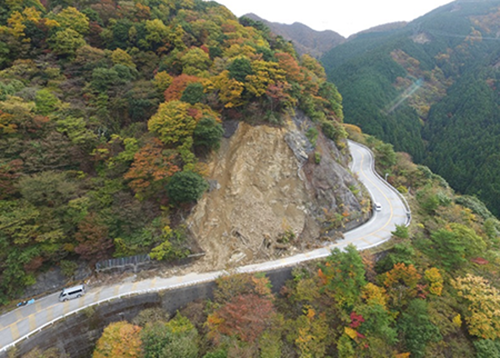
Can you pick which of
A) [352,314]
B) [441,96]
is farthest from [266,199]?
[441,96]

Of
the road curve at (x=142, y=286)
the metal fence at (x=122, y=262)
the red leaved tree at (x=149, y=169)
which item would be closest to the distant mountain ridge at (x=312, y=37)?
the road curve at (x=142, y=286)

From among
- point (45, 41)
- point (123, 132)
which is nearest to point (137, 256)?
point (123, 132)

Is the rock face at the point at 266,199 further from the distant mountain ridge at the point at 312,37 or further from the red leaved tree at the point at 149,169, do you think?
the distant mountain ridge at the point at 312,37

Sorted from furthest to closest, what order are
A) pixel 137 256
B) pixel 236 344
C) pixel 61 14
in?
pixel 61 14, pixel 137 256, pixel 236 344

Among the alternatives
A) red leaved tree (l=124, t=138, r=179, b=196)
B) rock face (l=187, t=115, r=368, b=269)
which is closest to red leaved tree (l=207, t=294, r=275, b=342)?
rock face (l=187, t=115, r=368, b=269)

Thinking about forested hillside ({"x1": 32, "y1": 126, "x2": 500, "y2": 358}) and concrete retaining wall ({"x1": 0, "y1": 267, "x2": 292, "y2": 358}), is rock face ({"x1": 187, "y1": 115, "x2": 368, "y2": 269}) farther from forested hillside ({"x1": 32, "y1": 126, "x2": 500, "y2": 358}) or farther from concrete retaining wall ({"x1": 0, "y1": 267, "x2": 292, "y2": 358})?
forested hillside ({"x1": 32, "y1": 126, "x2": 500, "y2": 358})

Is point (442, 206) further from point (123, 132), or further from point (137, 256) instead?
point (123, 132)
